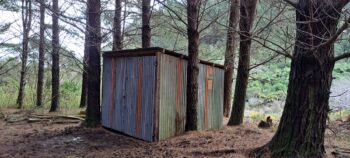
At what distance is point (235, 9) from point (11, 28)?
26.6ft

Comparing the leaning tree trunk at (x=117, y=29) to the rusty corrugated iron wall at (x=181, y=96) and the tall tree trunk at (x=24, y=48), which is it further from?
the tall tree trunk at (x=24, y=48)

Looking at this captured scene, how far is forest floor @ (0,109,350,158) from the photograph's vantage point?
16.3ft

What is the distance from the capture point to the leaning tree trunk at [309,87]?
4090 millimetres

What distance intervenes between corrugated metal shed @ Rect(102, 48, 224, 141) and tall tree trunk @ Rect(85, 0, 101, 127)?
29 centimetres

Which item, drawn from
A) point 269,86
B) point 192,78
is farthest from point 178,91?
point 269,86

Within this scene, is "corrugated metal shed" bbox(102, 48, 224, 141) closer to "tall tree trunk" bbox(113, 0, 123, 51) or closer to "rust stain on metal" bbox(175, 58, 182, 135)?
"rust stain on metal" bbox(175, 58, 182, 135)

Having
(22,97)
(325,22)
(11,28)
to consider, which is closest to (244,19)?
(325,22)

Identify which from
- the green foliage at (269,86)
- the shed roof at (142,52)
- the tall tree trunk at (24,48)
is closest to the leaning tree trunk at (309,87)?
the shed roof at (142,52)

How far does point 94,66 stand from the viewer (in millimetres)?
7414

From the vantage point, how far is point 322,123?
13.8ft

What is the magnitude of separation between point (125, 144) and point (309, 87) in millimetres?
3506

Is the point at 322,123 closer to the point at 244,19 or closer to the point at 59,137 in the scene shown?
the point at 244,19

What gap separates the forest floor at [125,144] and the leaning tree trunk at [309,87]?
0.40 meters

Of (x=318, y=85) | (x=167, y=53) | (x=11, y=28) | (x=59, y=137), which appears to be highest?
(x=11, y=28)
